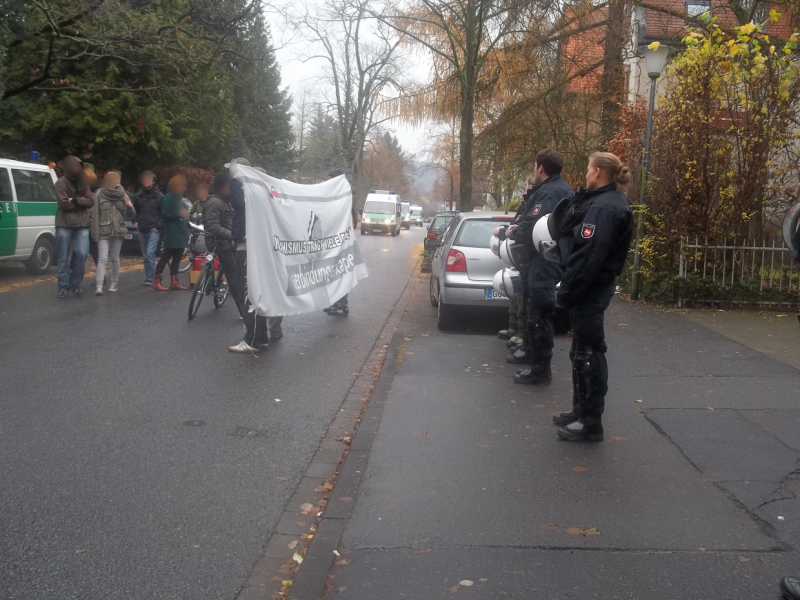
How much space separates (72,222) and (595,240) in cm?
890

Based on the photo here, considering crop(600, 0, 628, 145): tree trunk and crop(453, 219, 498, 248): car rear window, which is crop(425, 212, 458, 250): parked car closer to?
crop(600, 0, 628, 145): tree trunk

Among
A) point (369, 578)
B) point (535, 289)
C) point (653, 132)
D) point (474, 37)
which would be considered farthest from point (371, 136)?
point (369, 578)

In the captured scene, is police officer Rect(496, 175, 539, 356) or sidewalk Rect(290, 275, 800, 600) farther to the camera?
police officer Rect(496, 175, 539, 356)

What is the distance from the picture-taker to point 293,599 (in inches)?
133

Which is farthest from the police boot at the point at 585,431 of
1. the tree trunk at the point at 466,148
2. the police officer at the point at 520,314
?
the tree trunk at the point at 466,148

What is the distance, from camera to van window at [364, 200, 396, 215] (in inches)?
1876

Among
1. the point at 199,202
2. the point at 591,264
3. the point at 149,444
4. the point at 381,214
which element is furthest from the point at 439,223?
the point at 381,214

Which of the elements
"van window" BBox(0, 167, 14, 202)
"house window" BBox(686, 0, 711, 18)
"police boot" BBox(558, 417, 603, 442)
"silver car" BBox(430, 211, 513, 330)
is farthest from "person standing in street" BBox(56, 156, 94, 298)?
"house window" BBox(686, 0, 711, 18)

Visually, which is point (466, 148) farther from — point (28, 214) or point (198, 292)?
point (198, 292)

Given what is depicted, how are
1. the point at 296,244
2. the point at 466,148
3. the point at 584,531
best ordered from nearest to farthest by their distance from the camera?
the point at 584,531 < the point at 296,244 < the point at 466,148

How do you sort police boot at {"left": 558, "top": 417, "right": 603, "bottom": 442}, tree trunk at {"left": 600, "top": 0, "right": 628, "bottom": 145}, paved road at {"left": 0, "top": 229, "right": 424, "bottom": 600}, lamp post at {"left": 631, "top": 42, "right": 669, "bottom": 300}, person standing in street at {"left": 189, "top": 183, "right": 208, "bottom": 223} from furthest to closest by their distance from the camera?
tree trunk at {"left": 600, "top": 0, "right": 628, "bottom": 145} < person standing in street at {"left": 189, "top": 183, "right": 208, "bottom": 223} < lamp post at {"left": 631, "top": 42, "right": 669, "bottom": 300} < police boot at {"left": 558, "top": 417, "right": 603, "bottom": 442} < paved road at {"left": 0, "top": 229, "right": 424, "bottom": 600}

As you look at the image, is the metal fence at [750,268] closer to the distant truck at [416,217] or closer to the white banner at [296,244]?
the white banner at [296,244]

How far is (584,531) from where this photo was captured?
4012mm

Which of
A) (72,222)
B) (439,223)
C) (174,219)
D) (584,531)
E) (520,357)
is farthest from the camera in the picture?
(439,223)
